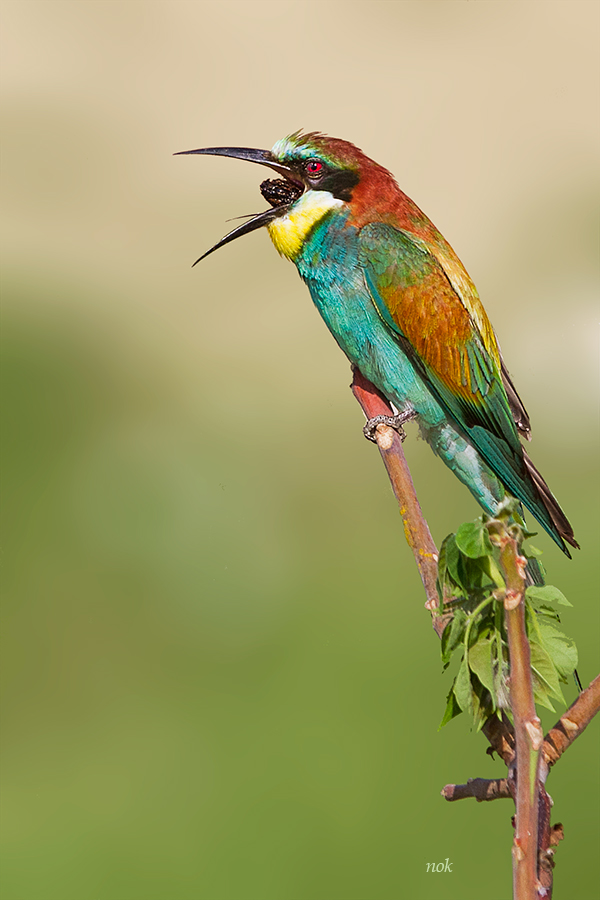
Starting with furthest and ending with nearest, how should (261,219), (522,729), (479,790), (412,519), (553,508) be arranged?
1. (261,219)
2. (553,508)
3. (412,519)
4. (479,790)
5. (522,729)

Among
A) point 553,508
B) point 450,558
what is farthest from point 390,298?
point 450,558

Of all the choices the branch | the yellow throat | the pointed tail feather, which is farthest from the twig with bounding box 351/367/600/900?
the yellow throat

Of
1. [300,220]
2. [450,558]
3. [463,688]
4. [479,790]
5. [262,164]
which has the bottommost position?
[479,790]

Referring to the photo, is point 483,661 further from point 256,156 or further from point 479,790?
point 256,156

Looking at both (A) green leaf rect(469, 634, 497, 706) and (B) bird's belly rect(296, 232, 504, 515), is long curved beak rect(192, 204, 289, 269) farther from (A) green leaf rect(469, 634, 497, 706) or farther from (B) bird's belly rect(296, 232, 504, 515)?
(A) green leaf rect(469, 634, 497, 706)

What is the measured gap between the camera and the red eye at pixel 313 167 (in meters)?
1.64

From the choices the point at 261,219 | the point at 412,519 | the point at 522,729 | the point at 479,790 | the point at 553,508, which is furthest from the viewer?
the point at 261,219

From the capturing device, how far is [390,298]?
5.50 ft

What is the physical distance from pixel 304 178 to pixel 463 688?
3.99 ft

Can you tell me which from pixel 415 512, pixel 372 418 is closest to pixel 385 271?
pixel 372 418

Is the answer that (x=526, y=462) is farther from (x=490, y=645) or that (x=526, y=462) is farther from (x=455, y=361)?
(x=490, y=645)

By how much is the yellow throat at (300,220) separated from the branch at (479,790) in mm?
1160

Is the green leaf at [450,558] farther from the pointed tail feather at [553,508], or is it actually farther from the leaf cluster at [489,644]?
the pointed tail feather at [553,508]

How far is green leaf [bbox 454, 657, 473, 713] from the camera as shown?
71 centimetres
